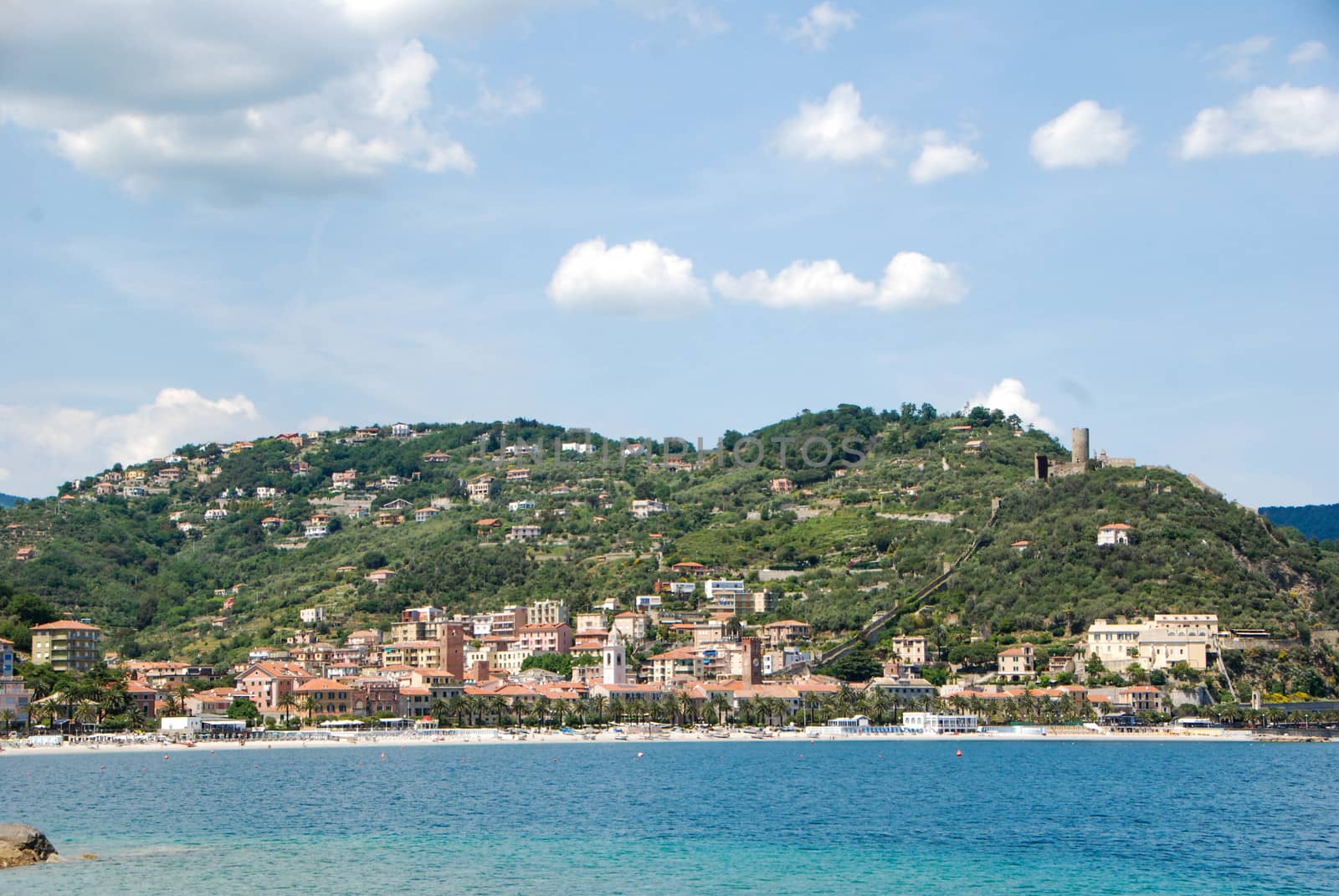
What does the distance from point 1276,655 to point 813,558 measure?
4825 centimetres

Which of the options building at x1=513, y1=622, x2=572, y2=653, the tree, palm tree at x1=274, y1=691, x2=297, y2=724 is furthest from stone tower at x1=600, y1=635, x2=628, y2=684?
palm tree at x1=274, y1=691, x2=297, y2=724

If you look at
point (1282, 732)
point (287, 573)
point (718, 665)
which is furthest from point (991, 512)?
point (287, 573)

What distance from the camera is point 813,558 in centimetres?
15212

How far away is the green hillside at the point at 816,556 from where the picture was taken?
127m

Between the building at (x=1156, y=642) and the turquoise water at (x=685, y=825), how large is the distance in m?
23.5

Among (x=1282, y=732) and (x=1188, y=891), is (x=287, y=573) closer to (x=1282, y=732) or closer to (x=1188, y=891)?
(x=1282, y=732)

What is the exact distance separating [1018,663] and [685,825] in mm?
71256

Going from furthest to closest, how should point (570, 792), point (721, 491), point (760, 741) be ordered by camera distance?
point (721, 491), point (760, 741), point (570, 792)

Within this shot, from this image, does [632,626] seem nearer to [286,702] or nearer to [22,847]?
[286,702]

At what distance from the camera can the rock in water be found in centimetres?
4003

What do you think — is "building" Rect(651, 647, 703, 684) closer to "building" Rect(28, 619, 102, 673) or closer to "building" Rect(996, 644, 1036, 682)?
"building" Rect(996, 644, 1036, 682)

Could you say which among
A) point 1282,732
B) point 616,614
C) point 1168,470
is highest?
point 1168,470

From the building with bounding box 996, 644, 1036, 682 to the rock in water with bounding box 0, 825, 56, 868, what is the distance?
88.5 metres

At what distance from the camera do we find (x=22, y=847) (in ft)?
133
